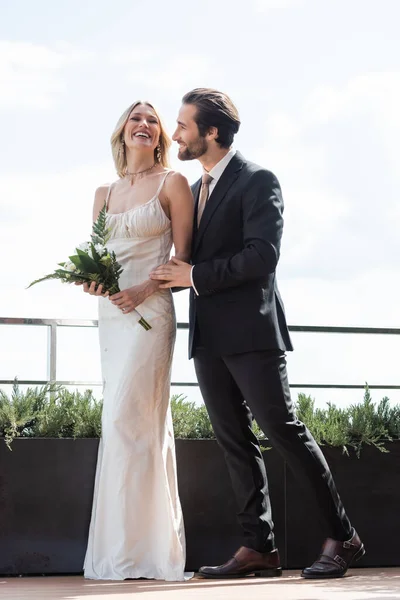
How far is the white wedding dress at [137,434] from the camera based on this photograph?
415cm

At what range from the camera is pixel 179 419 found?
4695 millimetres

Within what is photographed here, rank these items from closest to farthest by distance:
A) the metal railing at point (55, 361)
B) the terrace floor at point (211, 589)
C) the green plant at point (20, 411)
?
the terrace floor at point (211, 589)
the green plant at point (20, 411)
the metal railing at point (55, 361)

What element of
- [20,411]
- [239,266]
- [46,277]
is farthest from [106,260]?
[20,411]

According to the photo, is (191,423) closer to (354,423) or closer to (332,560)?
(354,423)

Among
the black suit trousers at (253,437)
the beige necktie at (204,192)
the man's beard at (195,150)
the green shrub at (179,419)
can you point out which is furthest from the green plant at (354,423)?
the man's beard at (195,150)

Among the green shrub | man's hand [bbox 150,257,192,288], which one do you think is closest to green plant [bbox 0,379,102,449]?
the green shrub

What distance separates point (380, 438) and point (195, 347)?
3.82 feet

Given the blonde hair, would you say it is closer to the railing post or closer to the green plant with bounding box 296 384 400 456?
the railing post

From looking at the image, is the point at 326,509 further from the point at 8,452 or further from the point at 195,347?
the point at 8,452

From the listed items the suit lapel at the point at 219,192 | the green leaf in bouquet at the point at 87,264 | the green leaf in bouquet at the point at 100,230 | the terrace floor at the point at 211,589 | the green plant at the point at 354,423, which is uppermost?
the suit lapel at the point at 219,192

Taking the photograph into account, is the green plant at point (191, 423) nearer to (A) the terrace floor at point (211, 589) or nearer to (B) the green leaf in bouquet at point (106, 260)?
(A) the terrace floor at point (211, 589)

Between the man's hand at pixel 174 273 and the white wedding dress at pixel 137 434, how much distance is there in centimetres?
14

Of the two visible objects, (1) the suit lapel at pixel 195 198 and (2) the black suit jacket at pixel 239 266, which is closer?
(2) the black suit jacket at pixel 239 266

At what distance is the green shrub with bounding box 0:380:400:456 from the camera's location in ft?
14.9
